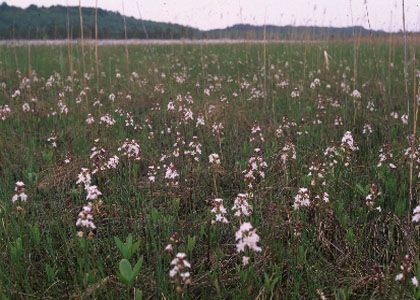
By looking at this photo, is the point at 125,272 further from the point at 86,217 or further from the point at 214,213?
the point at 214,213

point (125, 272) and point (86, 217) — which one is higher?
point (86, 217)

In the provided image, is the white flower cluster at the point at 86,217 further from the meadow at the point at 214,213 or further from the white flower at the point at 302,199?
the white flower at the point at 302,199

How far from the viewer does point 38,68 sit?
13.3 m

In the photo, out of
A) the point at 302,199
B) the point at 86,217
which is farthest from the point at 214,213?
the point at 86,217

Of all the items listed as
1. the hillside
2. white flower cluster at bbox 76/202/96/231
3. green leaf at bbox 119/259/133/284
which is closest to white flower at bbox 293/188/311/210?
green leaf at bbox 119/259/133/284

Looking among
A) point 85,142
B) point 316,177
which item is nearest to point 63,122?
point 85,142

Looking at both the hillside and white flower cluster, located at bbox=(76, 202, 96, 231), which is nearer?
white flower cluster, located at bbox=(76, 202, 96, 231)

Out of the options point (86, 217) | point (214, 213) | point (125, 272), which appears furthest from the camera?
point (214, 213)

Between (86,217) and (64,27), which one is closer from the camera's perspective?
(86,217)

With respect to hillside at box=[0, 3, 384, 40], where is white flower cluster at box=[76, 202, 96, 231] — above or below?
below

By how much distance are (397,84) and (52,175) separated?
7.61 m

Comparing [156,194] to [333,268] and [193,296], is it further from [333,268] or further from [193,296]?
[333,268]

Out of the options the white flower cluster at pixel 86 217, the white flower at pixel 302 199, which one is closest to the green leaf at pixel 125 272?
the white flower cluster at pixel 86 217

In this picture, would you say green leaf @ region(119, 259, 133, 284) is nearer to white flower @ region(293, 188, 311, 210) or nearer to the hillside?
white flower @ region(293, 188, 311, 210)
